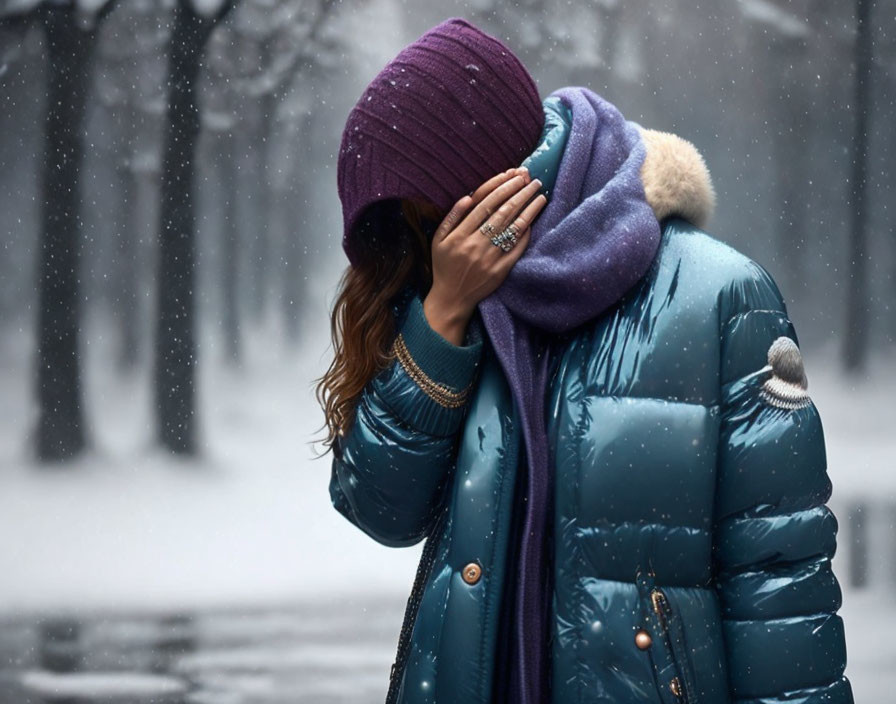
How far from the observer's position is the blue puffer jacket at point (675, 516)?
1.21 meters

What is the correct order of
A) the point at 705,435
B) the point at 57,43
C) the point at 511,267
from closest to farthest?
the point at 705,435 → the point at 511,267 → the point at 57,43

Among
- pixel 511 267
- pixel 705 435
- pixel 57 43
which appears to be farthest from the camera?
pixel 57 43

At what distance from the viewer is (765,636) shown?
1.21 metres

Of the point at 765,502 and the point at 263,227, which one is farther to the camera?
the point at 263,227

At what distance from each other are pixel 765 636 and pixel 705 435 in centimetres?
24

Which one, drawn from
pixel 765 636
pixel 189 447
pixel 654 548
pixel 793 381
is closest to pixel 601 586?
pixel 654 548

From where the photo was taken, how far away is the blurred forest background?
11.0ft

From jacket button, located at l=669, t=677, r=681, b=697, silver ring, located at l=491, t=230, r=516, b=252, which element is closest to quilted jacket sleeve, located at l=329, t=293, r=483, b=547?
silver ring, located at l=491, t=230, r=516, b=252

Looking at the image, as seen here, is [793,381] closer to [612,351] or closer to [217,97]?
[612,351]

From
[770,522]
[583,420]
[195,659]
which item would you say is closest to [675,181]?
[583,420]

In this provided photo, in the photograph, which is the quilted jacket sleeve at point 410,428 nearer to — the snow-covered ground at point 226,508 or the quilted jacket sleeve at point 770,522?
the quilted jacket sleeve at point 770,522

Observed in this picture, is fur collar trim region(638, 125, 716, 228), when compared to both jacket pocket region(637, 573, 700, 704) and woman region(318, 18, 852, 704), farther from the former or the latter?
jacket pocket region(637, 573, 700, 704)

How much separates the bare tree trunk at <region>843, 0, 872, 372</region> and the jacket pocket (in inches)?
99.1

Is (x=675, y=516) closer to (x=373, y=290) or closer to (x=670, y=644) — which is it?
(x=670, y=644)
